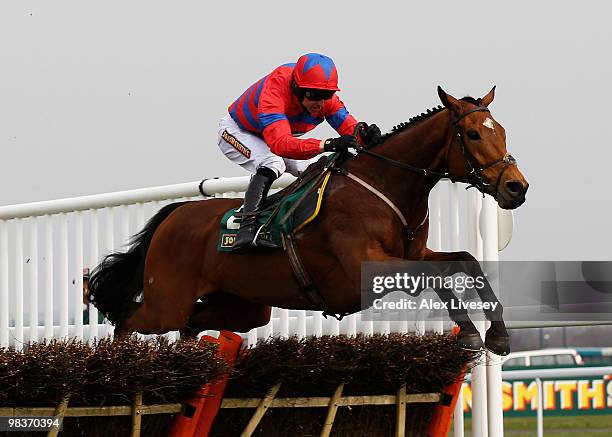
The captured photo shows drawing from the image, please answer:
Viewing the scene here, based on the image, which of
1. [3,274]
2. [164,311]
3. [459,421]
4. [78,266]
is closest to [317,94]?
[164,311]

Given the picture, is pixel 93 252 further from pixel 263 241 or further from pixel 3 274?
pixel 263 241

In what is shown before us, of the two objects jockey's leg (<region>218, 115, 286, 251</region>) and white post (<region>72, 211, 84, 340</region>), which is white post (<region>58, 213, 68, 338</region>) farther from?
jockey's leg (<region>218, 115, 286, 251</region>)

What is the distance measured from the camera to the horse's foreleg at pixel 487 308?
15.8 feet

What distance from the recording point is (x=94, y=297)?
6.39 meters

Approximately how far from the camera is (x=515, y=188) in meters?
4.83

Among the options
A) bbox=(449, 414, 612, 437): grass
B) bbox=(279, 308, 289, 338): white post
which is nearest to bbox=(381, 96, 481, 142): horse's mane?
bbox=(279, 308, 289, 338): white post

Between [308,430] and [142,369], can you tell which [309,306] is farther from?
[142,369]

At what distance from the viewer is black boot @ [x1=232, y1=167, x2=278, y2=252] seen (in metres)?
5.43

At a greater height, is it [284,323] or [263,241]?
[263,241]

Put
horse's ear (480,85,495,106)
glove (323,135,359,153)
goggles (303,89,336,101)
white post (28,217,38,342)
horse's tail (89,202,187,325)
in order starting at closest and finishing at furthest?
horse's ear (480,85,495,106)
glove (323,135,359,153)
goggles (303,89,336,101)
horse's tail (89,202,187,325)
white post (28,217,38,342)

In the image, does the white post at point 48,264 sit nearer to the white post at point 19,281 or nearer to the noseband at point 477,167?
the white post at point 19,281

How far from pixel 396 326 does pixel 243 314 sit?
0.82 metres

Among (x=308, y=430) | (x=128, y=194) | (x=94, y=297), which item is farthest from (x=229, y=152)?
(x=308, y=430)

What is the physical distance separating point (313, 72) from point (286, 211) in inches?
24.9
